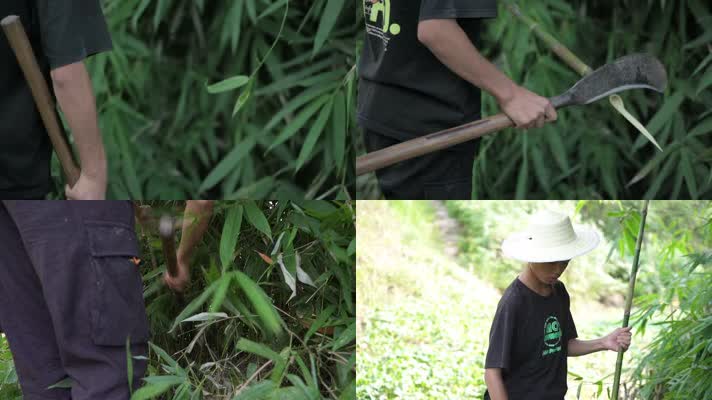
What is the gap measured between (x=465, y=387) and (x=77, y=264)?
1.34m

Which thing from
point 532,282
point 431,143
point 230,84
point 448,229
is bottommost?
point 448,229

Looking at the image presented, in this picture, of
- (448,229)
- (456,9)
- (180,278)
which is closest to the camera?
(456,9)

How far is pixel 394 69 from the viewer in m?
1.65

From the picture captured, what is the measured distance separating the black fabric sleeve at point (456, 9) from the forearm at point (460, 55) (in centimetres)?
1

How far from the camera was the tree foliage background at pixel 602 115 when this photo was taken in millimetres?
2164

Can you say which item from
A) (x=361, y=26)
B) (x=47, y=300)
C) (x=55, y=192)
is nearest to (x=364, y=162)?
(x=361, y=26)

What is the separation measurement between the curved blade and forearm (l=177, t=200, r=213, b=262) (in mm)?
665

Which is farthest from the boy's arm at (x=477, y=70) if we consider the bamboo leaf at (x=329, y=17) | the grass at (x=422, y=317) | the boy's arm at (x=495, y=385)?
the grass at (x=422, y=317)

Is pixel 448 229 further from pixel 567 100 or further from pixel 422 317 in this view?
pixel 567 100

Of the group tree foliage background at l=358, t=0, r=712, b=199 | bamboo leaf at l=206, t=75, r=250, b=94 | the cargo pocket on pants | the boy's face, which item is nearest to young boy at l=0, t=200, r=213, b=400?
the cargo pocket on pants

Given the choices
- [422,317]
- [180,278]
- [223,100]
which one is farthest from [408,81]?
[422,317]

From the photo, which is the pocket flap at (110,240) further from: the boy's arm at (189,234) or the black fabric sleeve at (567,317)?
the black fabric sleeve at (567,317)

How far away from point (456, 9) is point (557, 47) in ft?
1.21

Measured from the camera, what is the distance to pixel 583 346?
1879mm
